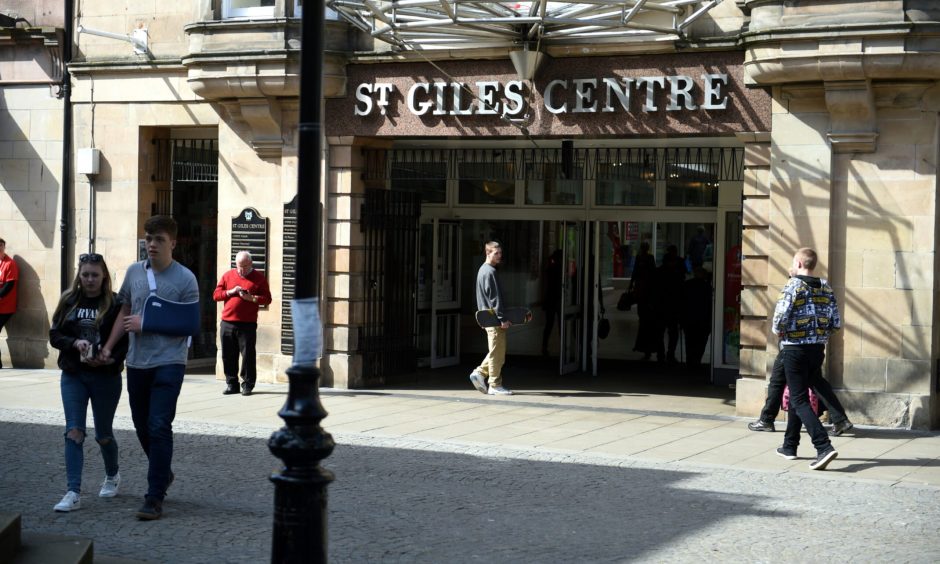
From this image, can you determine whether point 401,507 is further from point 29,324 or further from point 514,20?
point 29,324

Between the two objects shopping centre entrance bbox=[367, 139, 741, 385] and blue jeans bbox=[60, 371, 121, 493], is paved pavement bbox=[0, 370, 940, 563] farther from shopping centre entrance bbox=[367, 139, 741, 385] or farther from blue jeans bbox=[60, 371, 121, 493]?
shopping centre entrance bbox=[367, 139, 741, 385]

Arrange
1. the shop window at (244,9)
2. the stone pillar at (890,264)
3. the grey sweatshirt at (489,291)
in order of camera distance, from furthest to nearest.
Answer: the shop window at (244,9), the grey sweatshirt at (489,291), the stone pillar at (890,264)

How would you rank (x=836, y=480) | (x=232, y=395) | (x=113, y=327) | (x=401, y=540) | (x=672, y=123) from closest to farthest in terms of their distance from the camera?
(x=401, y=540) → (x=113, y=327) → (x=836, y=480) → (x=672, y=123) → (x=232, y=395)

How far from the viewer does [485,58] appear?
548 inches

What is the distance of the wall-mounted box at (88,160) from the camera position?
16.0 m

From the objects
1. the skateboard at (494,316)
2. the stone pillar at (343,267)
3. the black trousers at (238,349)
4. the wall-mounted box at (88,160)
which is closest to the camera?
the black trousers at (238,349)

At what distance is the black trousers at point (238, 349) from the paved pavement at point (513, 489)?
88 cm

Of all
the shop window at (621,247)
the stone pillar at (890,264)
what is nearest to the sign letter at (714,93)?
the stone pillar at (890,264)

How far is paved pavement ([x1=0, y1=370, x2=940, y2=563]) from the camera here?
7141 mm

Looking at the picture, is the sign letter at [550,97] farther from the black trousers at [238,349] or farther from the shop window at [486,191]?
the black trousers at [238,349]

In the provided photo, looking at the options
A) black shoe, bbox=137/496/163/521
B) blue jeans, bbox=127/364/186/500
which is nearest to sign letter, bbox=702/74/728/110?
blue jeans, bbox=127/364/186/500

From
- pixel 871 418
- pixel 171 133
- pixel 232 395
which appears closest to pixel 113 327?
pixel 232 395

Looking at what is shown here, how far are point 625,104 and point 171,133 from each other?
21.3 ft

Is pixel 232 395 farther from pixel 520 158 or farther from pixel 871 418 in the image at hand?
pixel 871 418
